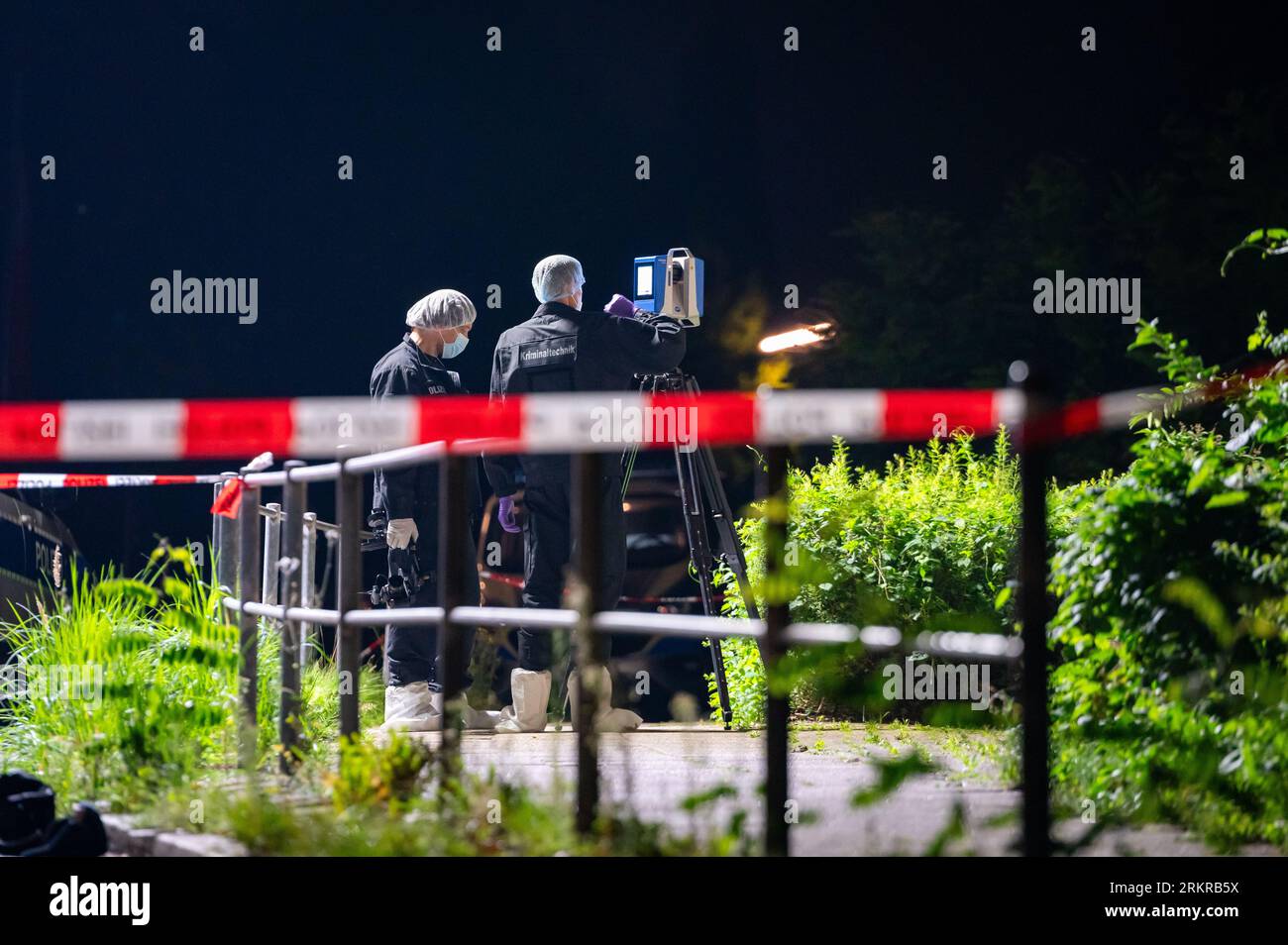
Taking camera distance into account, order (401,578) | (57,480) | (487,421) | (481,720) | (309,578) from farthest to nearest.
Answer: (57,480) < (401,578) < (481,720) < (309,578) < (487,421)

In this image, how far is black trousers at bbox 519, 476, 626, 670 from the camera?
772 centimetres

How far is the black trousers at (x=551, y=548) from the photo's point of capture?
304 inches

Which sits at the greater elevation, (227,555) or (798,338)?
(798,338)

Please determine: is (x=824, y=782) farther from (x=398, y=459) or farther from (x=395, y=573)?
(x=395, y=573)

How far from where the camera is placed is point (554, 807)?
4164 millimetres

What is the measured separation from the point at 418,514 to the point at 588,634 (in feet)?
13.5

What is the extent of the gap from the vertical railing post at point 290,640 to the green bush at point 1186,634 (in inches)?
85.9

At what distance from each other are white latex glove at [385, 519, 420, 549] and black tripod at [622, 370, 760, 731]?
1.01m

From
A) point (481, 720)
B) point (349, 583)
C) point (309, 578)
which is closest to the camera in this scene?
point (349, 583)

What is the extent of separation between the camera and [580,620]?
4098 millimetres

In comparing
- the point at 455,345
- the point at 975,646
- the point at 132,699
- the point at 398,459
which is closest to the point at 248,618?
the point at 132,699

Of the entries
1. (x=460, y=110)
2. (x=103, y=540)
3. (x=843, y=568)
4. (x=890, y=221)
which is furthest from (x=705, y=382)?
(x=843, y=568)

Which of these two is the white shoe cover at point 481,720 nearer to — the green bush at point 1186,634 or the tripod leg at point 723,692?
the tripod leg at point 723,692

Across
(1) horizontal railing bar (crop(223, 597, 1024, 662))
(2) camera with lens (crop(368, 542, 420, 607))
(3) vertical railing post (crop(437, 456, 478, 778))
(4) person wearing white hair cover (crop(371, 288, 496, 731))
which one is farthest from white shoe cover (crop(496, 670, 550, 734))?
(3) vertical railing post (crop(437, 456, 478, 778))
